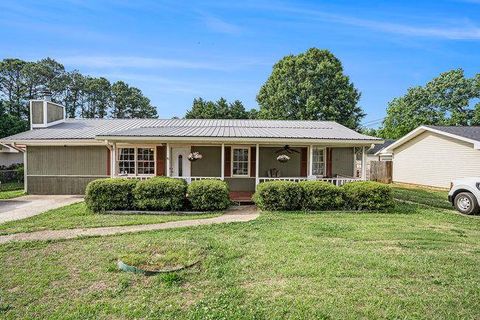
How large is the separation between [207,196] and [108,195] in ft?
10.8

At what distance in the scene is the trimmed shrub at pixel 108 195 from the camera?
1001cm

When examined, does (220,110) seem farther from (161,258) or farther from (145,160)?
(161,258)

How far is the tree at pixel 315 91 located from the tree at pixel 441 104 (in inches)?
434

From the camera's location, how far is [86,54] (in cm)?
1485

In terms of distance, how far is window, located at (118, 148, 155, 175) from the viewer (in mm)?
14602

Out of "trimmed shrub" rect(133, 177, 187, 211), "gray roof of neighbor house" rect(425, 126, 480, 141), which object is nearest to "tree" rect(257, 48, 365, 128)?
"gray roof of neighbor house" rect(425, 126, 480, 141)

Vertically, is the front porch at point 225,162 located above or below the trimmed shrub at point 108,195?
above

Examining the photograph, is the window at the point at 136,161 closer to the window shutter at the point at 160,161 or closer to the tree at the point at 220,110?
the window shutter at the point at 160,161

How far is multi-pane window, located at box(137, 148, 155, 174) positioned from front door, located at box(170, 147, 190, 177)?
1233 mm

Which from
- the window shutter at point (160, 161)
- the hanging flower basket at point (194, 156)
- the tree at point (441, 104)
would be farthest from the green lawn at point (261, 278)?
the tree at point (441, 104)

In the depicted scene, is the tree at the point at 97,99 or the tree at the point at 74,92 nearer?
the tree at the point at 74,92

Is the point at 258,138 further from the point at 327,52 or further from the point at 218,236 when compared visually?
the point at 327,52

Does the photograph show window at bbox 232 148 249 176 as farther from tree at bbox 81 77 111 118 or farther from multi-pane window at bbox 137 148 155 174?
tree at bbox 81 77 111 118

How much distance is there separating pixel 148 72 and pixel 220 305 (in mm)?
17277
